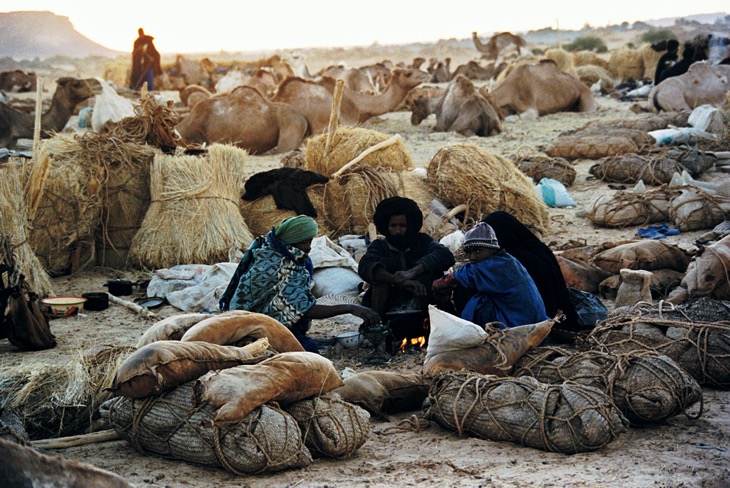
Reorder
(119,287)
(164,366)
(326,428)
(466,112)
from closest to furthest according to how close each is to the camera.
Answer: (164,366) → (326,428) → (119,287) → (466,112)

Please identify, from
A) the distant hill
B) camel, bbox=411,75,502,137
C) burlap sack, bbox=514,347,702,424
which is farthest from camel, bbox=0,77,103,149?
the distant hill

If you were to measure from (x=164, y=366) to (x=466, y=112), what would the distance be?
13772 millimetres

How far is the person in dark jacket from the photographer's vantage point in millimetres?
6613

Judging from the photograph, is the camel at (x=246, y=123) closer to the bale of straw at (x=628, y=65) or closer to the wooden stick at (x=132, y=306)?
the wooden stick at (x=132, y=306)

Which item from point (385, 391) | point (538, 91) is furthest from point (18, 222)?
point (538, 91)

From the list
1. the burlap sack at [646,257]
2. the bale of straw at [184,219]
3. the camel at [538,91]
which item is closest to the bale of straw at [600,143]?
the camel at [538,91]

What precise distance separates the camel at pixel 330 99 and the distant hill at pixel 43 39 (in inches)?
2169

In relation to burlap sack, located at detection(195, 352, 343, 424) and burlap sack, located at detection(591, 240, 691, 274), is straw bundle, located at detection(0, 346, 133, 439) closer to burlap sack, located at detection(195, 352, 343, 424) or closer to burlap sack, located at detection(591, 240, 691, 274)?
burlap sack, located at detection(195, 352, 343, 424)

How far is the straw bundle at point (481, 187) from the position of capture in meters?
9.88

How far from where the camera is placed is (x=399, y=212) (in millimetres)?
6996

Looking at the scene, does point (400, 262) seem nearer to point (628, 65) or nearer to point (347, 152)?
point (347, 152)

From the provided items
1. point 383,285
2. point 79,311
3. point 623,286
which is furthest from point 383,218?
point 79,311

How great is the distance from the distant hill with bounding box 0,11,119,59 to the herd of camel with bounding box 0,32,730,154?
5487 centimetres

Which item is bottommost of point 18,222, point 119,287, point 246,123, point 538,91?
point 119,287
